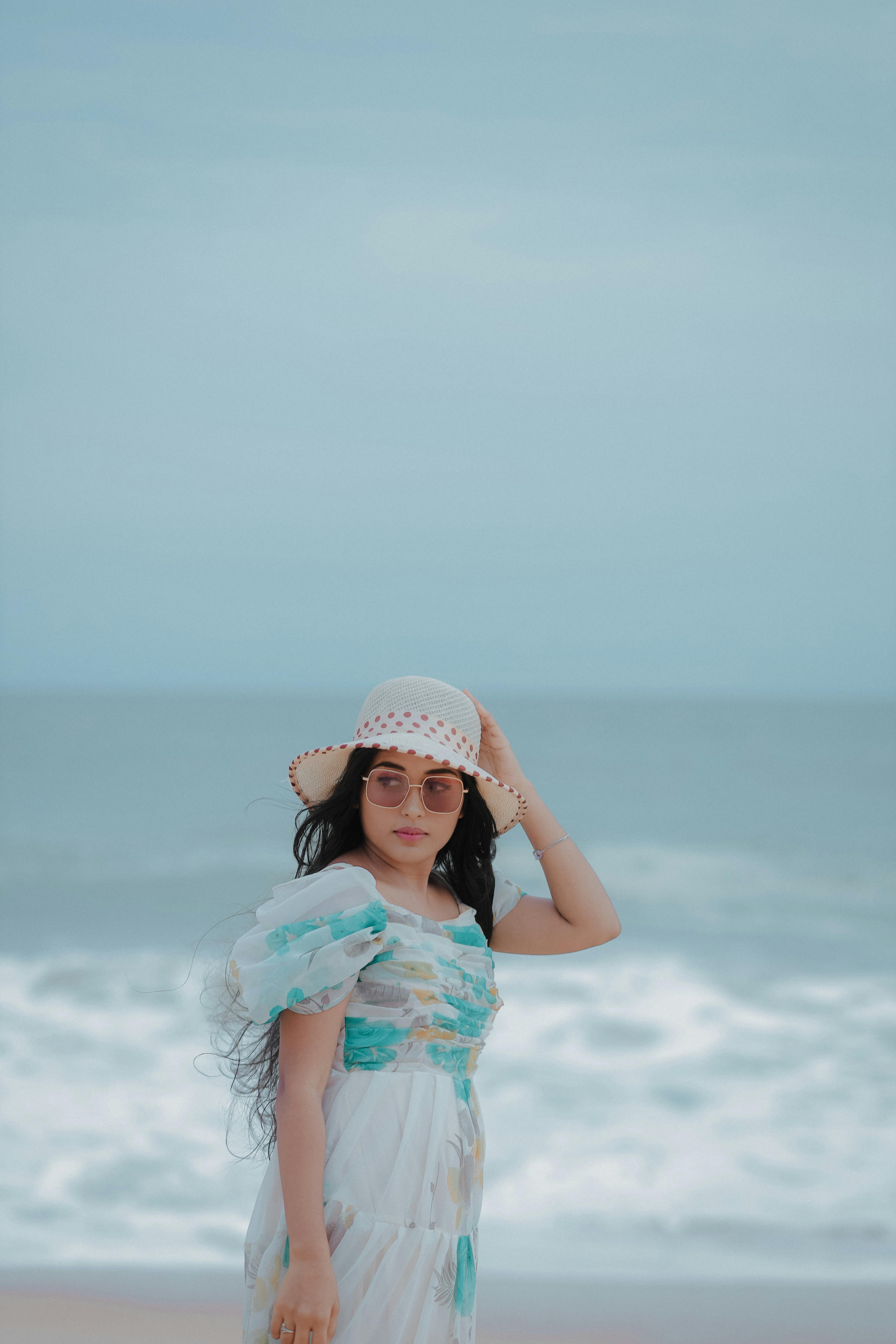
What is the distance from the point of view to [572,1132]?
638 cm

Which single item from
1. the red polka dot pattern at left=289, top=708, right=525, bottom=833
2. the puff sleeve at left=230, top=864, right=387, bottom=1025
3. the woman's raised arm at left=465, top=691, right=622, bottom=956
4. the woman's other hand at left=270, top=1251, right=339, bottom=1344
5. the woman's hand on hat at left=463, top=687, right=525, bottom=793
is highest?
the woman's hand on hat at left=463, top=687, right=525, bottom=793

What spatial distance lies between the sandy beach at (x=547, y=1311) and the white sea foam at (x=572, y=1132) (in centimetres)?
41

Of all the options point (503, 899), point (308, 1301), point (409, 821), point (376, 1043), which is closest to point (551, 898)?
point (503, 899)

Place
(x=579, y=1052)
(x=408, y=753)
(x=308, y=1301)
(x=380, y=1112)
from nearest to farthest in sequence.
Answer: (x=308, y=1301)
(x=380, y=1112)
(x=408, y=753)
(x=579, y=1052)

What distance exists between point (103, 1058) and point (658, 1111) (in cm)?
321

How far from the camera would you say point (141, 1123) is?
20.1 ft

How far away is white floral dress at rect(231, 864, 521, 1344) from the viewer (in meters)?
1.81

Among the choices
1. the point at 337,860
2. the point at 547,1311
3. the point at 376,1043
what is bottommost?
the point at 547,1311

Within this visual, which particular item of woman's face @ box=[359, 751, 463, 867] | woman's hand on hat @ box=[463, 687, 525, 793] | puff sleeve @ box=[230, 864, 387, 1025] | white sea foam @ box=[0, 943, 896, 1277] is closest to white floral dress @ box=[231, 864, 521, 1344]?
puff sleeve @ box=[230, 864, 387, 1025]

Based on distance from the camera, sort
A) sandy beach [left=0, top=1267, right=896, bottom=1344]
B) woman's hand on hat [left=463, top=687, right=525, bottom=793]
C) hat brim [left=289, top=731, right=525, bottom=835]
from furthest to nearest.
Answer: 1. sandy beach [left=0, top=1267, right=896, bottom=1344]
2. woman's hand on hat [left=463, top=687, right=525, bottom=793]
3. hat brim [left=289, top=731, right=525, bottom=835]

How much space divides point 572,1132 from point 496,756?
4.72m

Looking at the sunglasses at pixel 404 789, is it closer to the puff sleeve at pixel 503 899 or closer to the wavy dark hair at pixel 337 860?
the wavy dark hair at pixel 337 860

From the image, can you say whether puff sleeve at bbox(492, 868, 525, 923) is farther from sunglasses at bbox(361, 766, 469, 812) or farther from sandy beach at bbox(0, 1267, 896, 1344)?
sandy beach at bbox(0, 1267, 896, 1344)

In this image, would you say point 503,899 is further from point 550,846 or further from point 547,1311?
point 547,1311
